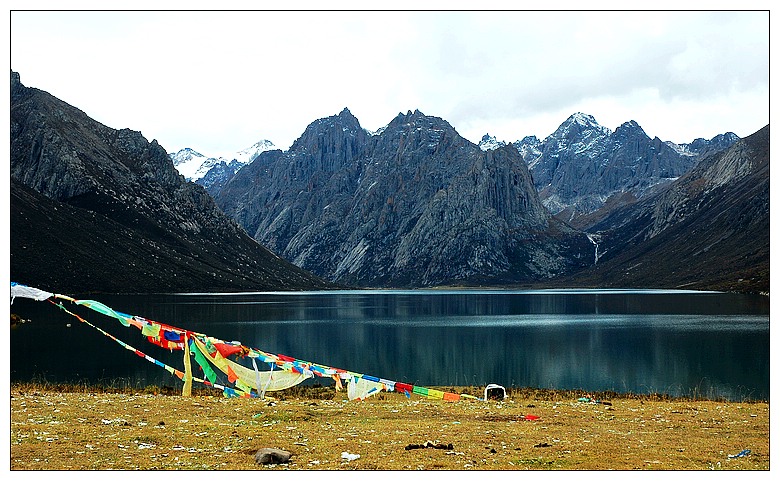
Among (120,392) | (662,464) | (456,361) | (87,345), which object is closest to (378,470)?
(662,464)

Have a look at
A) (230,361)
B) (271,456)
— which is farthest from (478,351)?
(271,456)

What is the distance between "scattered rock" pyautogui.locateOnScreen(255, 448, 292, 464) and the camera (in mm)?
20156

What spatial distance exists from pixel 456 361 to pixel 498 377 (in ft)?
34.8

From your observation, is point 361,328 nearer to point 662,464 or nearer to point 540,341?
point 540,341

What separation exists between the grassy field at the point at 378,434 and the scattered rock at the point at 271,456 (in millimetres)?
256

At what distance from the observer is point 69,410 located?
30312 millimetres

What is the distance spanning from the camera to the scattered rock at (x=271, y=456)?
2016 centimetres

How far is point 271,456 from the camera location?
2027 cm

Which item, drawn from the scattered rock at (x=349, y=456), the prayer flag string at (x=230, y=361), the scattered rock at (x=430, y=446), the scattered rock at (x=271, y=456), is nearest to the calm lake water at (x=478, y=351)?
the prayer flag string at (x=230, y=361)

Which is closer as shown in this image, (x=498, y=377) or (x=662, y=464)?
(x=662, y=464)

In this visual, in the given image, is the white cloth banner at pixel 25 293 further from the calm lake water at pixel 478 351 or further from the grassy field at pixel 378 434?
the calm lake water at pixel 478 351

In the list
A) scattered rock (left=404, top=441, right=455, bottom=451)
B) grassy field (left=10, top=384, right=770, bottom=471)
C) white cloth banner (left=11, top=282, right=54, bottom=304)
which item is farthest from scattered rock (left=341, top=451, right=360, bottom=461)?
white cloth banner (left=11, top=282, right=54, bottom=304)

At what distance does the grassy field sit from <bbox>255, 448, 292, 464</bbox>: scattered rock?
256mm

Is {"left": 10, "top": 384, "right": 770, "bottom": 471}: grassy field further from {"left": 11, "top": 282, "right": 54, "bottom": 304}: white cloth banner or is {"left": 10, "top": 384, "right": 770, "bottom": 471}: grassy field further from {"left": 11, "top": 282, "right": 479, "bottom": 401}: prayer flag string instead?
{"left": 11, "top": 282, "right": 54, "bottom": 304}: white cloth banner
